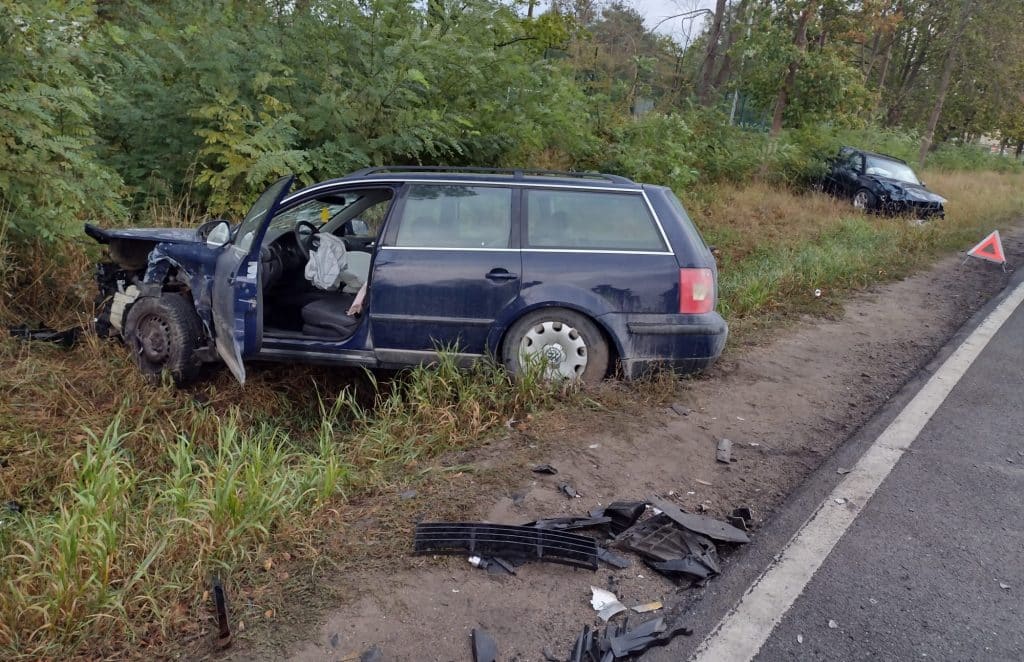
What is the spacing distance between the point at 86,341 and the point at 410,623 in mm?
4172

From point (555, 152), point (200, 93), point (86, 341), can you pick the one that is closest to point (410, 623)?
point (86, 341)

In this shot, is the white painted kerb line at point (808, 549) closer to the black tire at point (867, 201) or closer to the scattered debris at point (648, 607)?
the scattered debris at point (648, 607)

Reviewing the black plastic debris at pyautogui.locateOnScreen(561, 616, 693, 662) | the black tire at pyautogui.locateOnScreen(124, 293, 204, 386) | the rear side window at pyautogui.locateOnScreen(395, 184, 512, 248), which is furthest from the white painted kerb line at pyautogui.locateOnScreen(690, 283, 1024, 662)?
the black tire at pyautogui.locateOnScreen(124, 293, 204, 386)

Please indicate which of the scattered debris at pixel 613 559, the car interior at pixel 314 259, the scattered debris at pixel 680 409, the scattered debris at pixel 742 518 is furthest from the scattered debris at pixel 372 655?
the car interior at pixel 314 259

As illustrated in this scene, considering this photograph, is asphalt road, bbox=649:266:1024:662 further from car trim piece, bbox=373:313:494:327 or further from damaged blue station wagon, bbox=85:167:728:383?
car trim piece, bbox=373:313:494:327

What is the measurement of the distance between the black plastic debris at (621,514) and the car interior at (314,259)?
2685 millimetres

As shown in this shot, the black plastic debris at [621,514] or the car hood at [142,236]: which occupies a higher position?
the car hood at [142,236]

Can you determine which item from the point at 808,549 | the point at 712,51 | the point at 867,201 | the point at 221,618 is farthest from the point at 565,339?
the point at 712,51

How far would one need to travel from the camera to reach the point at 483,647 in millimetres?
2656

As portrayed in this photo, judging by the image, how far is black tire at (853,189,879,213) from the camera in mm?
15688

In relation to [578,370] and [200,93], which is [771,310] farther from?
[200,93]

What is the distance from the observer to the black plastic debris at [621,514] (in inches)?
141

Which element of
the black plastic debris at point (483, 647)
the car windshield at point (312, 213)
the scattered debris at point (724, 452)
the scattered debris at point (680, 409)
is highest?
the car windshield at point (312, 213)

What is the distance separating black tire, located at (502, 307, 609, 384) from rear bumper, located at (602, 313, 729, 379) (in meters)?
0.15
